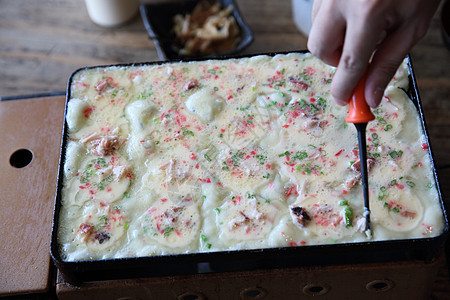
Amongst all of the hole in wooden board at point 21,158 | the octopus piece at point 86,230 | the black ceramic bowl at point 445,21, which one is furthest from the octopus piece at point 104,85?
the black ceramic bowl at point 445,21

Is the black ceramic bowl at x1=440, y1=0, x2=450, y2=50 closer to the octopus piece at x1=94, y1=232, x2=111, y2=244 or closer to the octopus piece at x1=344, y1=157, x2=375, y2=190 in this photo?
the octopus piece at x1=344, y1=157, x2=375, y2=190

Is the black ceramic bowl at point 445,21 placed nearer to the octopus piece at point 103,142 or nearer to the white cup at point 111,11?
the white cup at point 111,11

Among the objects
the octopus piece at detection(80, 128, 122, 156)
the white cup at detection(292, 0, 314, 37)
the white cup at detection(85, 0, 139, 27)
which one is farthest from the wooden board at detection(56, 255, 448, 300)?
the white cup at detection(85, 0, 139, 27)

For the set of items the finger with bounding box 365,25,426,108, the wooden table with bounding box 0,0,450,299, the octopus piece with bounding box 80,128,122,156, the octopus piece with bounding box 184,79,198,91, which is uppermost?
the finger with bounding box 365,25,426,108

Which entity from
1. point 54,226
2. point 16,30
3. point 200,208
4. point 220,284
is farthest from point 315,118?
point 16,30

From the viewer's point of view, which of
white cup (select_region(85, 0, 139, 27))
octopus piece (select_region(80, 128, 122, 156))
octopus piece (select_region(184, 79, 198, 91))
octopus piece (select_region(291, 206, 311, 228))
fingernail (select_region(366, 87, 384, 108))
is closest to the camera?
fingernail (select_region(366, 87, 384, 108))

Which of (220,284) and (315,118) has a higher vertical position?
(315,118)

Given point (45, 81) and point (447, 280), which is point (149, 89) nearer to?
point (45, 81)
